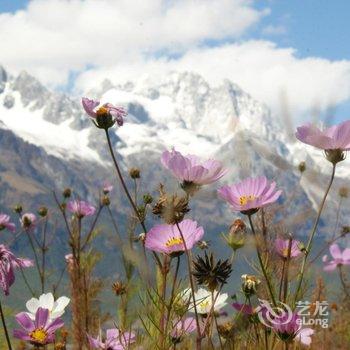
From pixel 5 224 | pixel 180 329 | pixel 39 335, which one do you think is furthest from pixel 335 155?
pixel 5 224

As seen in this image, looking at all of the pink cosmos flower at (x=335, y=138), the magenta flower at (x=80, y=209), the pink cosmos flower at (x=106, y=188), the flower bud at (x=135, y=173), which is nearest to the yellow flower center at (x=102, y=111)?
the pink cosmos flower at (x=335, y=138)

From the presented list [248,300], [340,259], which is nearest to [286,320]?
[248,300]

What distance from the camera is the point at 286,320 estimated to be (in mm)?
1574

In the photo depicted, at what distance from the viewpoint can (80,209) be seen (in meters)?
4.03

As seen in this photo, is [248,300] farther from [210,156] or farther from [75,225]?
[75,225]

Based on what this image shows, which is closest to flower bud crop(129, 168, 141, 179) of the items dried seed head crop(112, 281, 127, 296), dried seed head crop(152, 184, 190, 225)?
dried seed head crop(112, 281, 127, 296)

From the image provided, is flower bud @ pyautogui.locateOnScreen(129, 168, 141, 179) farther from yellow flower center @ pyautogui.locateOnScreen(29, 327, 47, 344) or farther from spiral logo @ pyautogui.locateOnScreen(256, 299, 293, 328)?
spiral logo @ pyautogui.locateOnScreen(256, 299, 293, 328)

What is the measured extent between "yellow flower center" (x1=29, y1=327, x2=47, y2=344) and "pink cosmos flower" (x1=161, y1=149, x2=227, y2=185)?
0.79 m

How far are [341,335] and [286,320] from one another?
284cm

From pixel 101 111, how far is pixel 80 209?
217 centimetres

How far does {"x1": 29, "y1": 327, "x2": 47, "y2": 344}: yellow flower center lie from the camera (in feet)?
6.76

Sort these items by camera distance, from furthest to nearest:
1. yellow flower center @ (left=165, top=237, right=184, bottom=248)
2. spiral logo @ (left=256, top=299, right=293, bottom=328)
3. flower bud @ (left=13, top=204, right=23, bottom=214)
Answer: flower bud @ (left=13, top=204, right=23, bottom=214)
yellow flower center @ (left=165, top=237, right=184, bottom=248)
spiral logo @ (left=256, top=299, right=293, bottom=328)

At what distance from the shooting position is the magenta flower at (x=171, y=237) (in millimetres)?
1692

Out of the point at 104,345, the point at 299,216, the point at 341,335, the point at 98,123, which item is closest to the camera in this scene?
the point at 299,216
